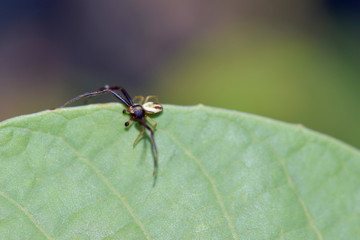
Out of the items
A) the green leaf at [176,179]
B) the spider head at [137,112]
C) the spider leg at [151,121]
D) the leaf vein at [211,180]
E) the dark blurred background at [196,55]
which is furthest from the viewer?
the dark blurred background at [196,55]

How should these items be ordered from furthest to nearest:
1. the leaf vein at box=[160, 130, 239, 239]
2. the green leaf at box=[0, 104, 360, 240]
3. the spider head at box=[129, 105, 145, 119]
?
the spider head at box=[129, 105, 145, 119] → the leaf vein at box=[160, 130, 239, 239] → the green leaf at box=[0, 104, 360, 240]

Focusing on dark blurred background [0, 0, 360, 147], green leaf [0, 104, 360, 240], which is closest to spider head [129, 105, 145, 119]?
green leaf [0, 104, 360, 240]

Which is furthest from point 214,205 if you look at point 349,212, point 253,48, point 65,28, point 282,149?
point 65,28

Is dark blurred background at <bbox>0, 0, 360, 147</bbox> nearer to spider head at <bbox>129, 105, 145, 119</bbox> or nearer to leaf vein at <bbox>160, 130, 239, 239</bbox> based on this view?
spider head at <bbox>129, 105, 145, 119</bbox>

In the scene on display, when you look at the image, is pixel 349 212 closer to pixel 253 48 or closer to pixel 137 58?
pixel 253 48

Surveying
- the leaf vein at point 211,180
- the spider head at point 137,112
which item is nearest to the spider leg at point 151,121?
the spider head at point 137,112

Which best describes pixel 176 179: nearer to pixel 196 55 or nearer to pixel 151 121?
pixel 151 121

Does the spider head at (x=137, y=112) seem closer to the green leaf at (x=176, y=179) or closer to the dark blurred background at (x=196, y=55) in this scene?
the green leaf at (x=176, y=179)
